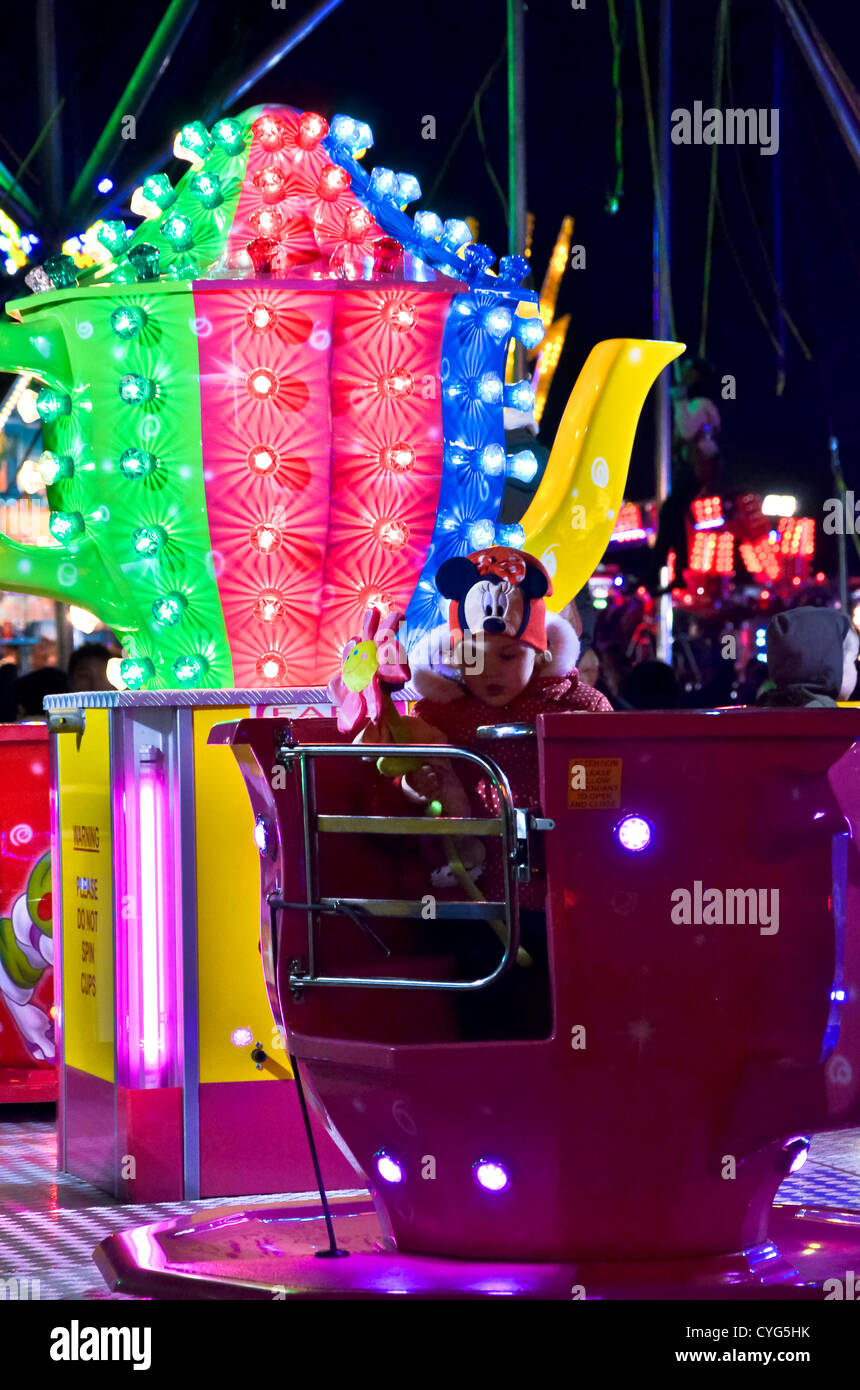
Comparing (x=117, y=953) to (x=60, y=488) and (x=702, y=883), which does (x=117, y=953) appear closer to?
(x=60, y=488)

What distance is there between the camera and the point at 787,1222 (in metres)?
2.85

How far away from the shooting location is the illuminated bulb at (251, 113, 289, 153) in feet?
12.6

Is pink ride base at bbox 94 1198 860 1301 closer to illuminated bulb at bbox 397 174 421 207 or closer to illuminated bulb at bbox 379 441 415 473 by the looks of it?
illuminated bulb at bbox 379 441 415 473

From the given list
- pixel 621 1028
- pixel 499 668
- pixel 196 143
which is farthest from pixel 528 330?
pixel 621 1028

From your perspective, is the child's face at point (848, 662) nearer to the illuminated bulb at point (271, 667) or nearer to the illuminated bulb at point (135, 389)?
the illuminated bulb at point (271, 667)

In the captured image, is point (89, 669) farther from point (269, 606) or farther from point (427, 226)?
point (427, 226)

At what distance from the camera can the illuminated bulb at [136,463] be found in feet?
12.3

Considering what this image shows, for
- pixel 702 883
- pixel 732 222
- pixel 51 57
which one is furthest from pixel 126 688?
pixel 732 222

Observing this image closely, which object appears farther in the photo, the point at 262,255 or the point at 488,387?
the point at 488,387

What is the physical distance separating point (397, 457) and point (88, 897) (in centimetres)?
116

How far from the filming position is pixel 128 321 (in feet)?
12.2

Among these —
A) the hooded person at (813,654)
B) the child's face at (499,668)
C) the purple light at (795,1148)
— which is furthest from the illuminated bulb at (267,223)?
the purple light at (795,1148)

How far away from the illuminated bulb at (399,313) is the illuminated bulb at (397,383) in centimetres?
9
